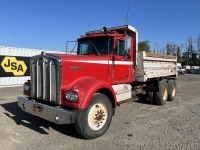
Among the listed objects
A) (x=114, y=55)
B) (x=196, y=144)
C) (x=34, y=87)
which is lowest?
(x=196, y=144)

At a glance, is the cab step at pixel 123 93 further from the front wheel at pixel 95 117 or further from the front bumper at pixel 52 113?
the front bumper at pixel 52 113

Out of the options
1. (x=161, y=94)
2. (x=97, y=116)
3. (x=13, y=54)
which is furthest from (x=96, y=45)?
(x=13, y=54)

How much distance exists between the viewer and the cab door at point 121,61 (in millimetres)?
7426

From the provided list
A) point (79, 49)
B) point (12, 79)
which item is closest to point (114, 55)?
point (79, 49)

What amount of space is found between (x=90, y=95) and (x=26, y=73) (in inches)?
535

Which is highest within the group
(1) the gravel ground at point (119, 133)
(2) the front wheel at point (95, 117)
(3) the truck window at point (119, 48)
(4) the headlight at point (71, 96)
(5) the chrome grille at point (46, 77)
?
(3) the truck window at point (119, 48)

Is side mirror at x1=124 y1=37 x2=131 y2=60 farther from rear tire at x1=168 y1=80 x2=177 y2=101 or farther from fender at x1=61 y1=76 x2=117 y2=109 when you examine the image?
rear tire at x1=168 y1=80 x2=177 y2=101

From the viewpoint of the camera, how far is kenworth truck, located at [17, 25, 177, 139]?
215 inches

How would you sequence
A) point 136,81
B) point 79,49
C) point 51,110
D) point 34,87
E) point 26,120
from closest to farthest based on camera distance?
1. point 51,110
2. point 34,87
3. point 26,120
4. point 79,49
5. point 136,81

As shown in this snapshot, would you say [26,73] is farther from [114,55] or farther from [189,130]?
[189,130]

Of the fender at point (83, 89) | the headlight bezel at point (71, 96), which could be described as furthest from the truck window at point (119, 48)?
the headlight bezel at point (71, 96)

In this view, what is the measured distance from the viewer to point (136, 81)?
9.08m

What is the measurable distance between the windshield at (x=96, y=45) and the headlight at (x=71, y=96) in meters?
2.24

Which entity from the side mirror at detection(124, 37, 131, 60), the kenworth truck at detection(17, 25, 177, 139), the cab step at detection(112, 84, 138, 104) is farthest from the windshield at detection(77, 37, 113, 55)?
the cab step at detection(112, 84, 138, 104)
